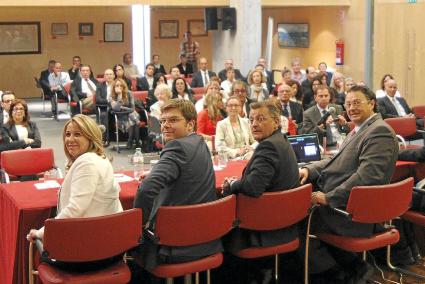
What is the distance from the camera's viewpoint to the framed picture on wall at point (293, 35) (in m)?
19.1

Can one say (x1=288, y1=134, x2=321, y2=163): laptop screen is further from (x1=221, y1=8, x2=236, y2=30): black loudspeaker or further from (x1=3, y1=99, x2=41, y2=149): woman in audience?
(x1=221, y1=8, x2=236, y2=30): black loudspeaker

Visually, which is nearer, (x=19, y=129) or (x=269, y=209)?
(x=269, y=209)

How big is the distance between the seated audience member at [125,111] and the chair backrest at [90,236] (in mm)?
7357

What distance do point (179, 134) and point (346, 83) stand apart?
297 inches

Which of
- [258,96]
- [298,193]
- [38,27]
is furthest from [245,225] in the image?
[38,27]

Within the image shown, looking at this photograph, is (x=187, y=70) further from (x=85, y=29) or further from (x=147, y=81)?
(x=85, y=29)

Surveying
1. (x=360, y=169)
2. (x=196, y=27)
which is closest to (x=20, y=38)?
(x=196, y=27)

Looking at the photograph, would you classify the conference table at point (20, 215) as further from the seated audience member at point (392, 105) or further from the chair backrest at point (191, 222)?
the seated audience member at point (392, 105)

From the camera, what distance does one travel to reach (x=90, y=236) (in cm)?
392

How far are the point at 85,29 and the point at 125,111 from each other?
30.1 ft

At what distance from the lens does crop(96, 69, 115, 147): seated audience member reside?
1185cm

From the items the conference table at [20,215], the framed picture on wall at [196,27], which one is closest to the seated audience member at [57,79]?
the framed picture on wall at [196,27]

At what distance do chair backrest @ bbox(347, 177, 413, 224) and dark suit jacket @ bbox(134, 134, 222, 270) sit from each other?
0.94 meters

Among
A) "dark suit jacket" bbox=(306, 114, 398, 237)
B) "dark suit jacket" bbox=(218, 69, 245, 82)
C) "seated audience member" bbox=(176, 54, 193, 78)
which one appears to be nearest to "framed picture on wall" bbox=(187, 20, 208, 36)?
"seated audience member" bbox=(176, 54, 193, 78)
